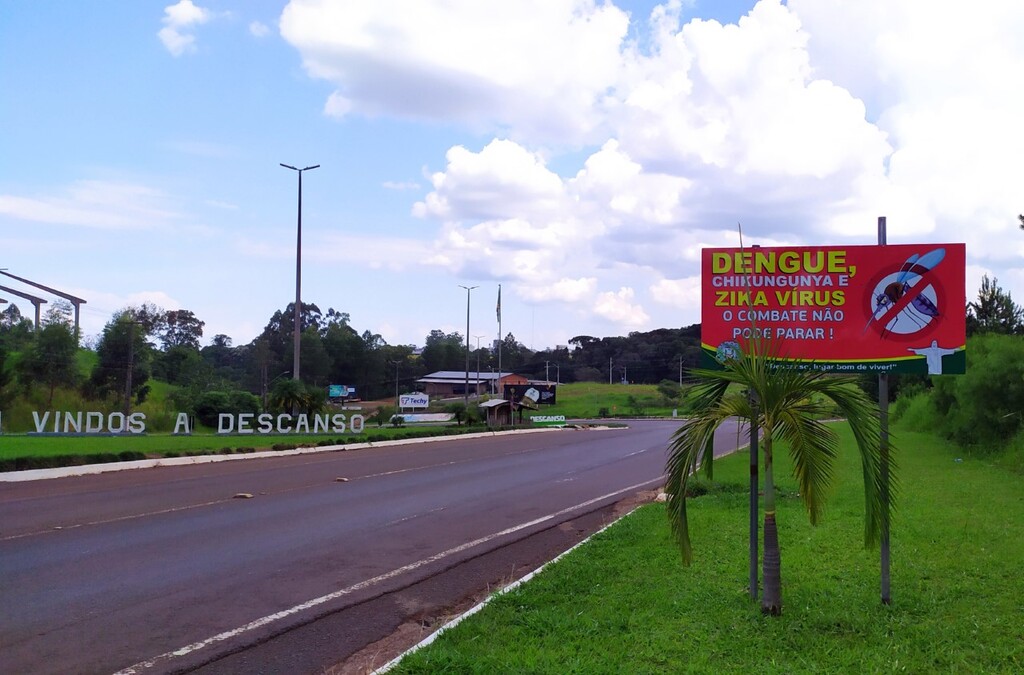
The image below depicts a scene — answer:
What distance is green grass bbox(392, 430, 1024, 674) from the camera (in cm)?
529

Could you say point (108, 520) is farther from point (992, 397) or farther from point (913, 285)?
point (992, 397)

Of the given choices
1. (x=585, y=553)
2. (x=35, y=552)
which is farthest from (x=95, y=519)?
(x=585, y=553)

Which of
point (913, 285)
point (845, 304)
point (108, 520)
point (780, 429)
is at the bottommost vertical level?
point (108, 520)

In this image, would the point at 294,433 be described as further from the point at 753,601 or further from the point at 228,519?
the point at 753,601

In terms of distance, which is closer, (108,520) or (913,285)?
(913,285)

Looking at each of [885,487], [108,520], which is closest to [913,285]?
[885,487]

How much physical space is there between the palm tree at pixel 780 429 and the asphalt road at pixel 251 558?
2.61 metres

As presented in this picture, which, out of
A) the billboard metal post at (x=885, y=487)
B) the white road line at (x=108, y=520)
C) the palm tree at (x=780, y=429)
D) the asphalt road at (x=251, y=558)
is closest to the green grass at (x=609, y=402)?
the asphalt road at (x=251, y=558)

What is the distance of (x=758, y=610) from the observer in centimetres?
630

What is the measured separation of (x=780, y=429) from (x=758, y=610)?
1364 mm

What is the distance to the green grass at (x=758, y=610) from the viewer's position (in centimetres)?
529

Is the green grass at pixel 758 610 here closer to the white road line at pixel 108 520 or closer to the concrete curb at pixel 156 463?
the white road line at pixel 108 520

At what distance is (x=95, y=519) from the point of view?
11953 mm

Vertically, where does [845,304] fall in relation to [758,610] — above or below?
above
